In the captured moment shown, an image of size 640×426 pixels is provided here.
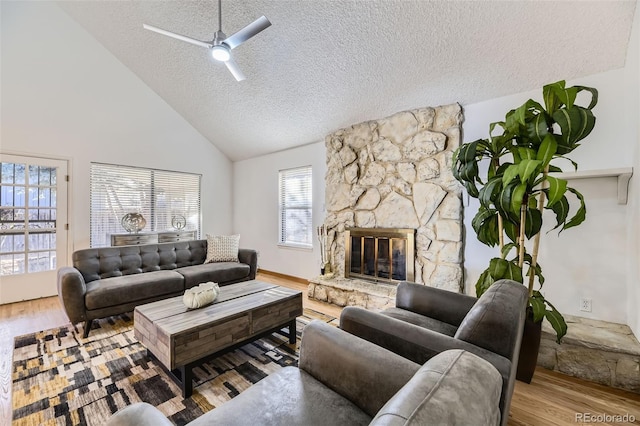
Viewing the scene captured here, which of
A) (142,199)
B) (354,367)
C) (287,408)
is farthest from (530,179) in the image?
(142,199)

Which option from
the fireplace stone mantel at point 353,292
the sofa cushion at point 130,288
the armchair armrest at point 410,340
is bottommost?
the fireplace stone mantel at point 353,292

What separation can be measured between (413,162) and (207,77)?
3149mm

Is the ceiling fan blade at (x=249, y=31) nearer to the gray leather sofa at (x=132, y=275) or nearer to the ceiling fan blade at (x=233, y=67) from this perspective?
the ceiling fan blade at (x=233, y=67)

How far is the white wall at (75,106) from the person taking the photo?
141 inches

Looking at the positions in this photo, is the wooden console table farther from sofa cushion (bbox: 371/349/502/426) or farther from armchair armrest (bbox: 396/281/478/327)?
sofa cushion (bbox: 371/349/502/426)

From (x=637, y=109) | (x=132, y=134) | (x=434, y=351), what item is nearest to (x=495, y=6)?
(x=637, y=109)

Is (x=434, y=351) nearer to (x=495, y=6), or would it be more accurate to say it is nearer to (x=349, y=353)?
(x=349, y=353)

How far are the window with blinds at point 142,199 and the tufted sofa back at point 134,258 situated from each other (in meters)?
1.34

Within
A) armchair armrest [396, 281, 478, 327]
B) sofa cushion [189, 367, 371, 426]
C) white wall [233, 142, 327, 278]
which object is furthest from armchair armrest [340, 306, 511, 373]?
white wall [233, 142, 327, 278]

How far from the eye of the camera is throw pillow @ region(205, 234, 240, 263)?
4.07 m

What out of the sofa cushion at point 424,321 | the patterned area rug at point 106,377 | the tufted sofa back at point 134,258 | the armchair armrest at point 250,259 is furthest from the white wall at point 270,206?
the sofa cushion at point 424,321

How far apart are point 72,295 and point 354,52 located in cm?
372

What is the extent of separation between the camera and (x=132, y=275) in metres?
3.27

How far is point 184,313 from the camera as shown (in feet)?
6.89
